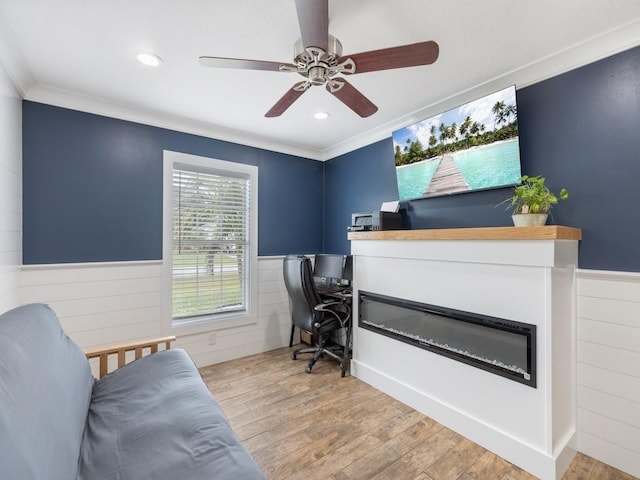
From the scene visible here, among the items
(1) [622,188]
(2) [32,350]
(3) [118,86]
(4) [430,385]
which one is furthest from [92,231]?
(1) [622,188]

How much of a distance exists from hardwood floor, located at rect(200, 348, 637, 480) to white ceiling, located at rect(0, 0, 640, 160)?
2497 mm

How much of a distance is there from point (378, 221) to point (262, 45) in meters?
1.70

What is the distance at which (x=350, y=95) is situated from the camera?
186 cm

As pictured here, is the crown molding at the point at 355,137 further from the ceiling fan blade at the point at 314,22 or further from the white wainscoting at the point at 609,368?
the ceiling fan blade at the point at 314,22

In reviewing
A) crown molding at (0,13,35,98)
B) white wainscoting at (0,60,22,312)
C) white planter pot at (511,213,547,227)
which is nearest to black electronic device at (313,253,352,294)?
white planter pot at (511,213,547,227)

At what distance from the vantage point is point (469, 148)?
2361 mm

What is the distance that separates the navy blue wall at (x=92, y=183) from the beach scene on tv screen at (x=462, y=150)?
192 centimetres

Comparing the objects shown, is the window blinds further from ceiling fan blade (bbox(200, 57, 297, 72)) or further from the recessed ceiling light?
ceiling fan blade (bbox(200, 57, 297, 72))

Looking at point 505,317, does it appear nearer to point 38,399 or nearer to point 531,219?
point 531,219

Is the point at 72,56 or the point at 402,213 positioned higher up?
the point at 72,56

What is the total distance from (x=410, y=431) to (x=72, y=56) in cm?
338

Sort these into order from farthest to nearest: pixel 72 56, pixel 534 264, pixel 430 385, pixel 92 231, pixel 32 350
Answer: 1. pixel 92 231
2. pixel 430 385
3. pixel 72 56
4. pixel 534 264
5. pixel 32 350

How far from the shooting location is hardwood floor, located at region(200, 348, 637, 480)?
5.71 feet

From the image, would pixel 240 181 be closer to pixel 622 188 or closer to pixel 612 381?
pixel 622 188
